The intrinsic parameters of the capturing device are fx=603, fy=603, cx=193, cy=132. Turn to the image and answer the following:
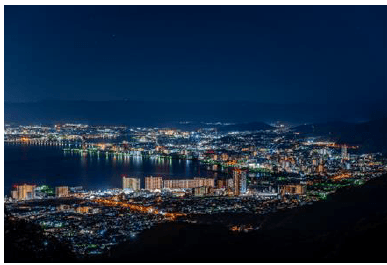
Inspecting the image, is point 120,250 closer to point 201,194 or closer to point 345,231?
point 345,231

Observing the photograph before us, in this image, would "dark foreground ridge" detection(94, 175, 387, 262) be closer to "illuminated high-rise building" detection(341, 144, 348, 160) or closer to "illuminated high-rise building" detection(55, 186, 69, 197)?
"illuminated high-rise building" detection(55, 186, 69, 197)

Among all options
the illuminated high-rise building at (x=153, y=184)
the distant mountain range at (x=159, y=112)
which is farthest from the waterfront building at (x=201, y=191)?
the distant mountain range at (x=159, y=112)

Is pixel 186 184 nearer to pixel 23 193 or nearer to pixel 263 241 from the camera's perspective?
pixel 23 193

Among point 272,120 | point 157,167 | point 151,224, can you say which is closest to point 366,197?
point 151,224

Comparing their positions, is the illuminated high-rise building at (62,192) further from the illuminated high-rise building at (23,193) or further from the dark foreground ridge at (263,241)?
the dark foreground ridge at (263,241)

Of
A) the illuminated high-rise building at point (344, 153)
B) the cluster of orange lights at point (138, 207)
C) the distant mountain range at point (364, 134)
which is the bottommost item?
the cluster of orange lights at point (138, 207)

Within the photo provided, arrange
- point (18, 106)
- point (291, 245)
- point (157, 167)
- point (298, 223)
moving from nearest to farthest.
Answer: point (291, 245), point (298, 223), point (157, 167), point (18, 106)

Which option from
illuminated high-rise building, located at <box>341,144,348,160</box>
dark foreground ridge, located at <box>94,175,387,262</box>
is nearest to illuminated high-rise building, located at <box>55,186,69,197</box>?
dark foreground ridge, located at <box>94,175,387,262</box>
